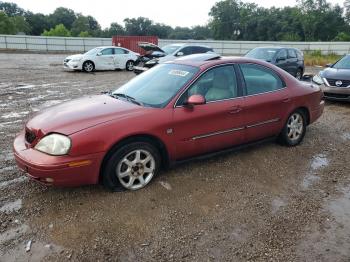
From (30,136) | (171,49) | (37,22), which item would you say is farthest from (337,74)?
(37,22)

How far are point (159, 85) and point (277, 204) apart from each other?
2168 millimetres

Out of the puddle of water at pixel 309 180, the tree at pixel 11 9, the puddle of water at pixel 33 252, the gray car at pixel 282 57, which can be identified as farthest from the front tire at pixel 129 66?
the tree at pixel 11 9

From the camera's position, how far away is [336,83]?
9.60m

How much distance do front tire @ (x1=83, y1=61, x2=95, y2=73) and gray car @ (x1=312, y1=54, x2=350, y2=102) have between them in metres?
11.7

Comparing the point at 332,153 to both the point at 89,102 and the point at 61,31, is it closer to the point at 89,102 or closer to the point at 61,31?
the point at 89,102

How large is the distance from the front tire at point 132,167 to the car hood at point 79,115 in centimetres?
40

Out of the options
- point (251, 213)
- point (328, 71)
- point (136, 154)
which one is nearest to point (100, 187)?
point (136, 154)

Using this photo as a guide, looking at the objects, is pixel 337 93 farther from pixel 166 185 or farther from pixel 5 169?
pixel 5 169

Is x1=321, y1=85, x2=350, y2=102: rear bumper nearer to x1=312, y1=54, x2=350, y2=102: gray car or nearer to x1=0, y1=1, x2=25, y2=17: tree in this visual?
x1=312, y1=54, x2=350, y2=102: gray car

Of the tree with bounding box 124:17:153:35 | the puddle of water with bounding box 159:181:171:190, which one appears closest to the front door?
the puddle of water with bounding box 159:181:171:190

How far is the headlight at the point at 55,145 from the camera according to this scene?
3797 millimetres

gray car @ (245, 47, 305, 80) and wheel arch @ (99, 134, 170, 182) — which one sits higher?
gray car @ (245, 47, 305, 80)

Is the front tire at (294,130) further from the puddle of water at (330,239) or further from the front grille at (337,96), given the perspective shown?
the front grille at (337,96)

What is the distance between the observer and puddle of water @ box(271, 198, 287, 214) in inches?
158
